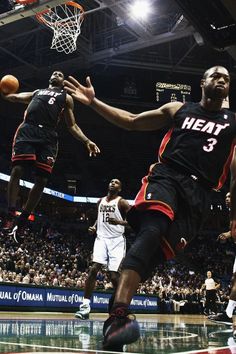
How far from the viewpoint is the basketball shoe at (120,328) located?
272 centimetres

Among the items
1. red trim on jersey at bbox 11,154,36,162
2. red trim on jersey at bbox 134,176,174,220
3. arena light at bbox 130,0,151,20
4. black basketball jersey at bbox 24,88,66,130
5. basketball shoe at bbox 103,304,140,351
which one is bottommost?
basketball shoe at bbox 103,304,140,351

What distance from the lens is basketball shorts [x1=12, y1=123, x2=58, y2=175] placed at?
5762mm

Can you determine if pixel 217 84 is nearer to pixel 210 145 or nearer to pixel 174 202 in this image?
pixel 210 145

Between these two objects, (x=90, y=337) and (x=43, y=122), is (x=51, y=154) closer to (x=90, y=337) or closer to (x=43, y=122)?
(x=43, y=122)

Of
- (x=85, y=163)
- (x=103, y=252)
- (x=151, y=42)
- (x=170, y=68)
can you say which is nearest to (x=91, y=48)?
(x=151, y=42)

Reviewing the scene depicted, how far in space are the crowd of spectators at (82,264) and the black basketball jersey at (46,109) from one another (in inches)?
118

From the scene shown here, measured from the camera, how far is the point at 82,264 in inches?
768

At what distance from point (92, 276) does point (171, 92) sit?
21132mm

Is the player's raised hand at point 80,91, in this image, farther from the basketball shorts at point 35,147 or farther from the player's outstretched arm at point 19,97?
the player's outstretched arm at point 19,97

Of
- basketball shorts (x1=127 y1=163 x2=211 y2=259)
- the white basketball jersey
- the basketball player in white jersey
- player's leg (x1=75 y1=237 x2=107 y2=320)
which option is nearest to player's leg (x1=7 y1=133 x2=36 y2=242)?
player's leg (x1=75 y1=237 x2=107 y2=320)

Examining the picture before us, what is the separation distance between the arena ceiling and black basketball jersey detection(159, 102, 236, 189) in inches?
386

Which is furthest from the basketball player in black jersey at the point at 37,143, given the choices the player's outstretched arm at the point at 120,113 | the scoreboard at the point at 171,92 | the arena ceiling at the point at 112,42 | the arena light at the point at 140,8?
the scoreboard at the point at 171,92

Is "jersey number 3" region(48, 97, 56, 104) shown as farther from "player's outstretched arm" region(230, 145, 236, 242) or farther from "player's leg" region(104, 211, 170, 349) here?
"player's leg" region(104, 211, 170, 349)

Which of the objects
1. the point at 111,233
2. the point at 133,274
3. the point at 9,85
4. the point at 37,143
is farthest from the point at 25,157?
the point at 133,274
